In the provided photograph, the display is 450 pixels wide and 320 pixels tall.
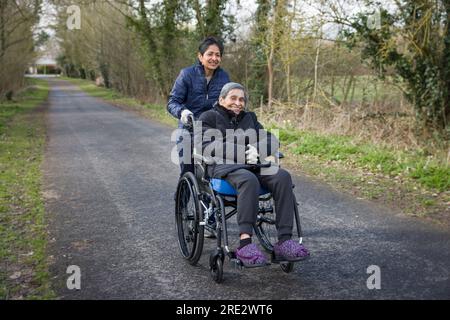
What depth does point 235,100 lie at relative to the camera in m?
3.89

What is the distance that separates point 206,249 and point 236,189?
3.54 feet

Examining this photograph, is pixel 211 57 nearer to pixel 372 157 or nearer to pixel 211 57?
pixel 211 57

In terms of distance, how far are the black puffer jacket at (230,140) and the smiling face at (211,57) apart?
0.56 m

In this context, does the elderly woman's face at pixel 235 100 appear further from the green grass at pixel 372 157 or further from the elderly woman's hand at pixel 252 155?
the green grass at pixel 372 157

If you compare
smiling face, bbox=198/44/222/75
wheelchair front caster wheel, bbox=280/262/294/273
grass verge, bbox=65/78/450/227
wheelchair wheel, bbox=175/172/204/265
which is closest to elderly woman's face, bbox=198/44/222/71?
smiling face, bbox=198/44/222/75

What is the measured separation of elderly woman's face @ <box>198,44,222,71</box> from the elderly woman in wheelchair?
0.53 m

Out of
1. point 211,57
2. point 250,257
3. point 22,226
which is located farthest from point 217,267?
point 22,226

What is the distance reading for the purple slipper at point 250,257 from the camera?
3291mm

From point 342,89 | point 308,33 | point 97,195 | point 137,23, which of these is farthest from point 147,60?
point 97,195
